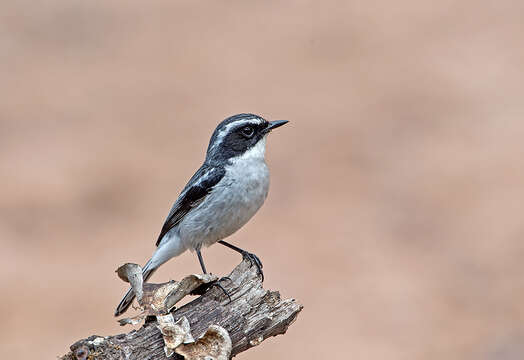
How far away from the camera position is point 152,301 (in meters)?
5.23

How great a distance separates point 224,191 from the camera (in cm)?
725

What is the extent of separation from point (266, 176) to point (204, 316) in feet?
7.63

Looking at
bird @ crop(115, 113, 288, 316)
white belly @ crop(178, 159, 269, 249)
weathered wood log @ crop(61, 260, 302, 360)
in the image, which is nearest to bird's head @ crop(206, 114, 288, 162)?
bird @ crop(115, 113, 288, 316)

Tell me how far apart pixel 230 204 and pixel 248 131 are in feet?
2.32

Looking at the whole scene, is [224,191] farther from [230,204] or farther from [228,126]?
[228,126]

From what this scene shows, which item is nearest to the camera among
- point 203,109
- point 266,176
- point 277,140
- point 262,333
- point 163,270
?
point 262,333

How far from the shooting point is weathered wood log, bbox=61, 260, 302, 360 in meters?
4.89

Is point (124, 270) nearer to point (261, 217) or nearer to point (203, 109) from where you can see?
point (261, 217)

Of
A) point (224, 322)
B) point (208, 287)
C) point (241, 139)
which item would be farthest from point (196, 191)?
point (224, 322)

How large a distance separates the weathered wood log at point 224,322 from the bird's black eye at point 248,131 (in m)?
2.16

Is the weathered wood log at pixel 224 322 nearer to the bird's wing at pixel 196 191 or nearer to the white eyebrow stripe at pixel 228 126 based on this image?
the bird's wing at pixel 196 191

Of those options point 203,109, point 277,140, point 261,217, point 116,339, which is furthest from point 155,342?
point 203,109

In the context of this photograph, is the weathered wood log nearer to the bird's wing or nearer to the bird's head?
the bird's wing

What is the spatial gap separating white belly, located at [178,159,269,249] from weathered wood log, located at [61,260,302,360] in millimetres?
1689
